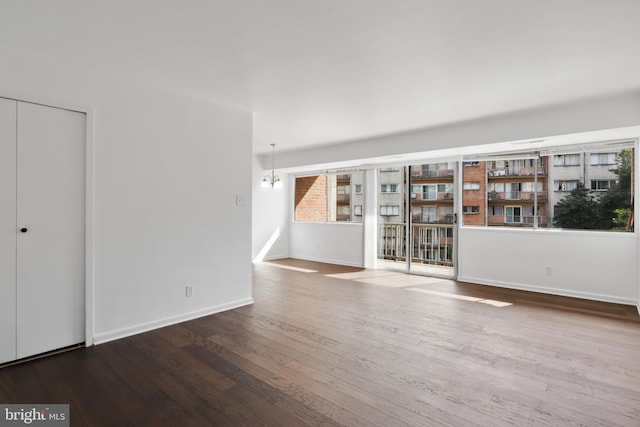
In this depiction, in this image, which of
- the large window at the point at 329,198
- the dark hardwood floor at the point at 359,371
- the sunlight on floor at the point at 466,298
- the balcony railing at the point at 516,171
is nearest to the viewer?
the dark hardwood floor at the point at 359,371

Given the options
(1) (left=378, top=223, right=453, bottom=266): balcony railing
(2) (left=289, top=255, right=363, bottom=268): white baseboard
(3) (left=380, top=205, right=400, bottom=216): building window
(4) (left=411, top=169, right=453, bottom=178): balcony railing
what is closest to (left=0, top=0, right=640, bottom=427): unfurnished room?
(4) (left=411, top=169, right=453, bottom=178): balcony railing

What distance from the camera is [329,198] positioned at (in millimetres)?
7887

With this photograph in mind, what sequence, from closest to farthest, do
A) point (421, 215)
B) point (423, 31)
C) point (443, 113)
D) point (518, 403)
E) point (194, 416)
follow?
point (194, 416) < point (518, 403) < point (423, 31) < point (443, 113) < point (421, 215)

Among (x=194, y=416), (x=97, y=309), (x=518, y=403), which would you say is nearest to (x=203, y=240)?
(x=97, y=309)

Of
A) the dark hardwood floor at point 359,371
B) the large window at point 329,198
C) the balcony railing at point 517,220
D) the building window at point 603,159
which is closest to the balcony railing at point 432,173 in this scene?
the balcony railing at point 517,220

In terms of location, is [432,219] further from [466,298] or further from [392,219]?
[466,298]

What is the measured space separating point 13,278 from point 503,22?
3.92 m

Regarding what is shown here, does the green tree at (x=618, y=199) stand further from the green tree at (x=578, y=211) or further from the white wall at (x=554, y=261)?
the white wall at (x=554, y=261)

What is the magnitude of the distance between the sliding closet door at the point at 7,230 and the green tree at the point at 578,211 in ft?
20.5

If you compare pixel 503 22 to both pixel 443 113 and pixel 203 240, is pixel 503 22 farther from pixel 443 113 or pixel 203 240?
pixel 203 240

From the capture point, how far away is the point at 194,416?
1.99 metres

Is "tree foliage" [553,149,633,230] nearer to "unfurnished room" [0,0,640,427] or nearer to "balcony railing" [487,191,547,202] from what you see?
"unfurnished room" [0,0,640,427]

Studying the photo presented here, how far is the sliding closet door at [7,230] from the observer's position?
8.39 ft

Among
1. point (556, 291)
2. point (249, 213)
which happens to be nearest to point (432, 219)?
point (556, 291)
